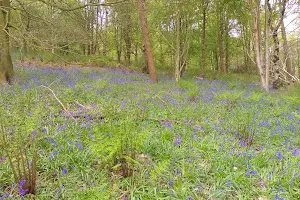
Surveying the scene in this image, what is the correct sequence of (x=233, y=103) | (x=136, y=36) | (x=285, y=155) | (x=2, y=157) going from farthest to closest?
1. (x=136, y=36)
2. (x=233, y=103)
3. (x=285, y=155)
4. (x=2, y=157)

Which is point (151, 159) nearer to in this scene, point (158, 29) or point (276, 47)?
point (276, 47)

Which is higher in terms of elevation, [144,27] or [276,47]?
[144,27]

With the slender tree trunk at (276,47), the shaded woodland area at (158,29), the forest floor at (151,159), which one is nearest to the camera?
the forest floor at (151,159)

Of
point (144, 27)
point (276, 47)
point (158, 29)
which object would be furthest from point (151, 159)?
point (158, 29)

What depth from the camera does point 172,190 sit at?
101 inches

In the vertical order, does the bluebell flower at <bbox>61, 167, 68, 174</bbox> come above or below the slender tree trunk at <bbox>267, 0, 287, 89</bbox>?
below

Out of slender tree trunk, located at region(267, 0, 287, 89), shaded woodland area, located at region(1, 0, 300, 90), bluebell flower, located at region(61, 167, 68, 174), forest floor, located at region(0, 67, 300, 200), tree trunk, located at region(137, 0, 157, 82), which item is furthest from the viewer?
slender tree trunk, located at region(267, 0, 287, 89)

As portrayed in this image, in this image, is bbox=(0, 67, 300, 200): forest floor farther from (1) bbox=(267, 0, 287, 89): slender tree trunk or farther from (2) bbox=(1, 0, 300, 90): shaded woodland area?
(1) bbox=(267, 0, 287, 89): slender tree trunk

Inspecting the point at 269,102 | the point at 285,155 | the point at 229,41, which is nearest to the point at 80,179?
the point at 285,155

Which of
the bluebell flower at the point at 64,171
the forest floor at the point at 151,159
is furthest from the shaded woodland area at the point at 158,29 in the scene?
the bluebell flower at the point at 64,171

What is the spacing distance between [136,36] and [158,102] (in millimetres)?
17610

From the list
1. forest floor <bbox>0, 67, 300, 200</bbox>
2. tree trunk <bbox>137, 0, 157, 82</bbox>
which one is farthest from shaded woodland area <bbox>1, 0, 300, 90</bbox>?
forest floor <bbox>0, 67, 300, 200</bbox>

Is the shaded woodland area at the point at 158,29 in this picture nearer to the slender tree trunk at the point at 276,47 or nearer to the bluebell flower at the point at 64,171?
the slender tree trunk at the point at 276,47

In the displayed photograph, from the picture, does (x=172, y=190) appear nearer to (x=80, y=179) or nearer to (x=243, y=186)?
(x=243, y=186)
